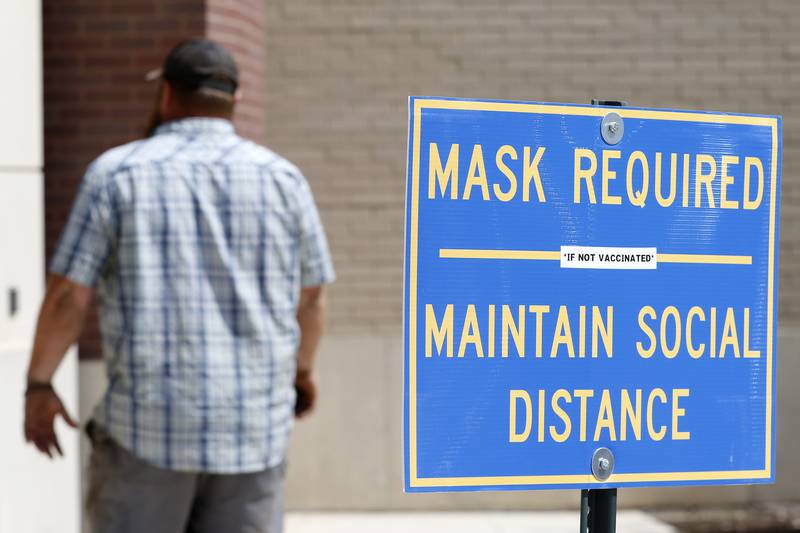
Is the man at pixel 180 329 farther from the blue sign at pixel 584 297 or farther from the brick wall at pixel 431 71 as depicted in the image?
the brick wall at pixel 431 71

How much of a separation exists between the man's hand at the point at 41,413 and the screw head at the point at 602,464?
154cm

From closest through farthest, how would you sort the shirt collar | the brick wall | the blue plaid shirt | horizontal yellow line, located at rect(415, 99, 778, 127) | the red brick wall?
horizontal yellow line, located at rect(415, 99, 778, 127) < the blue plaid shirt < the shirt collar < the red brick wall < the brick wall

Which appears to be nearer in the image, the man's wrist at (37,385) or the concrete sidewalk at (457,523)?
the man's wrist at (37,385)

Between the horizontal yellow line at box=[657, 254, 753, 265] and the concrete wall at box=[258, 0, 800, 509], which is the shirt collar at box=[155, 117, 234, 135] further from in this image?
the concrete wall at box=[258, 0, 800, 509]

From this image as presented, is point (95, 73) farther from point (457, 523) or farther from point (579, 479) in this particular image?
point (579, 479)

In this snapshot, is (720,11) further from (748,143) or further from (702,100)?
(748,143)

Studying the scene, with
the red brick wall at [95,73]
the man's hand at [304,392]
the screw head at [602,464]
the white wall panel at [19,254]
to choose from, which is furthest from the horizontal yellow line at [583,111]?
the red brick wall at [95,73]

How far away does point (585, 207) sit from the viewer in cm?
198

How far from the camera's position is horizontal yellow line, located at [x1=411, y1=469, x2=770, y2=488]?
6.28ft

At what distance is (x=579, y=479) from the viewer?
1964mm

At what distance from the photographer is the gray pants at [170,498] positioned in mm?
2912

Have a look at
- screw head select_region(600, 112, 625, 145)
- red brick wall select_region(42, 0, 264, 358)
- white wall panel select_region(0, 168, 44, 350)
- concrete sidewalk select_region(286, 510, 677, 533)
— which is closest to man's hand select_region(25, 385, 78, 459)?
screw head select_region(600, 112, 625, 145)

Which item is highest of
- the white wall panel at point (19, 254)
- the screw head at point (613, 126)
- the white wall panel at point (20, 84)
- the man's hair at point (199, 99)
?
the white wall panel at point (20, 84)

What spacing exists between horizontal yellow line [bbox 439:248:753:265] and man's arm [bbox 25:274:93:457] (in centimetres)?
133
